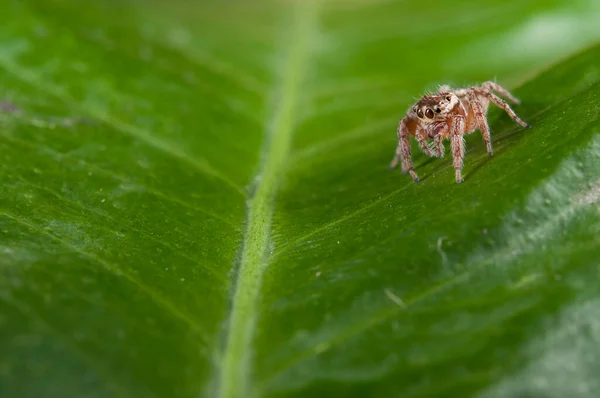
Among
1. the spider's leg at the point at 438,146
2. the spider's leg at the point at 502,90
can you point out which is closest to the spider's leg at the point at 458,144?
the spider's leg at the point at 438,146

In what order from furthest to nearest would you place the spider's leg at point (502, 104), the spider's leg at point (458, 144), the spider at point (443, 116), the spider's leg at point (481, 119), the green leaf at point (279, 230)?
the spider at point (443, 116) → the spider's leg at point (502, 104) → the spider's leg at point (481, 119) → the spider's leg at point (458, 144) → the green leaf at point (279, 230)

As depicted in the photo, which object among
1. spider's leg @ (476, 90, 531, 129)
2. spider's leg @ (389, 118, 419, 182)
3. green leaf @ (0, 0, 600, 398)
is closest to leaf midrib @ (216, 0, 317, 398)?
green leaf @ (0, 0, 600, 398)

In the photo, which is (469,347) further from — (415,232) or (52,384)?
(52,384)

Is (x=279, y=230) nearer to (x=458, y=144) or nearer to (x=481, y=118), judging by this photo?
(x=458, y=144)

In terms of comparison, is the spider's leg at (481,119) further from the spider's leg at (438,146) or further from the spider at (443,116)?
the spider's leg at (438,146)

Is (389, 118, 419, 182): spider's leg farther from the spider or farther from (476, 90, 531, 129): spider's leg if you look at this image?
(476, 90, 531, 129): spider's leg
